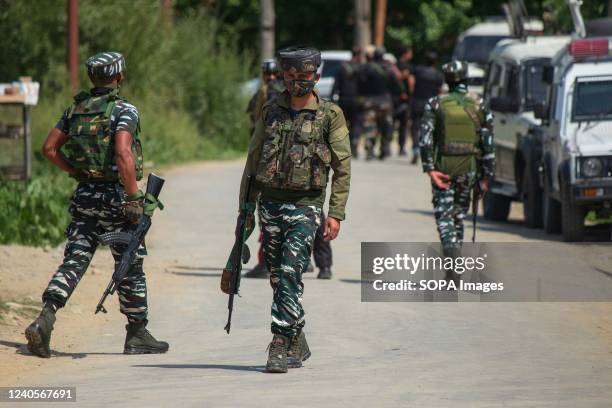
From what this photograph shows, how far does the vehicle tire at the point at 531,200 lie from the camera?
55.7 feet

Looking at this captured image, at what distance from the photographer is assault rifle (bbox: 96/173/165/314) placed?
9.09 meters

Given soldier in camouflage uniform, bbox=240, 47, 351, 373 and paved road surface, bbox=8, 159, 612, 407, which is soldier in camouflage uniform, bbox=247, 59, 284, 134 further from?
soldier in camouflage uniform, bbox=240, 47, 351, 373

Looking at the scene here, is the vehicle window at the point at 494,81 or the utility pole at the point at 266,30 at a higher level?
the vehicle window at the point at 494,81

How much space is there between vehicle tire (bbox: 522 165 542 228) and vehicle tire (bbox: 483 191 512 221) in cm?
125

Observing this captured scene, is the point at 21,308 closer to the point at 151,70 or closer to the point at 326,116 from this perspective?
the point at 326,116

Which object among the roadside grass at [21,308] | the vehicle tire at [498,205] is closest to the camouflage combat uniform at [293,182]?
the roadside grass at [21,308]

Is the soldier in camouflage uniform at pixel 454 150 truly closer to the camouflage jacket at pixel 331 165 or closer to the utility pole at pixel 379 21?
the camouflage jacket at pixel 331 165

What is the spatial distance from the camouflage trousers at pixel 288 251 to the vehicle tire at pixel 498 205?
10271 mm

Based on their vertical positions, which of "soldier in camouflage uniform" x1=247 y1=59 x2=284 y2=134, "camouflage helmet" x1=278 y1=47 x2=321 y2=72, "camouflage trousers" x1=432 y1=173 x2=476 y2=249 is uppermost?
"camouflage helmet" x1=278 y1=47 x2=321 y2=72

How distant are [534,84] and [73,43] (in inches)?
328

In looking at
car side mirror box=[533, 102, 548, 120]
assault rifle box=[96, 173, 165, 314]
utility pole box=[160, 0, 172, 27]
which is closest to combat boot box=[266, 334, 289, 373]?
assault rifle box=[96, 173, 165, 314]

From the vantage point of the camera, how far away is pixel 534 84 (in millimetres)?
18359

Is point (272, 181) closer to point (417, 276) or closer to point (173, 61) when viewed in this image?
point (417, 276)

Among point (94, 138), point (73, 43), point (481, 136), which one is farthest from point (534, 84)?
point (94, 138)
